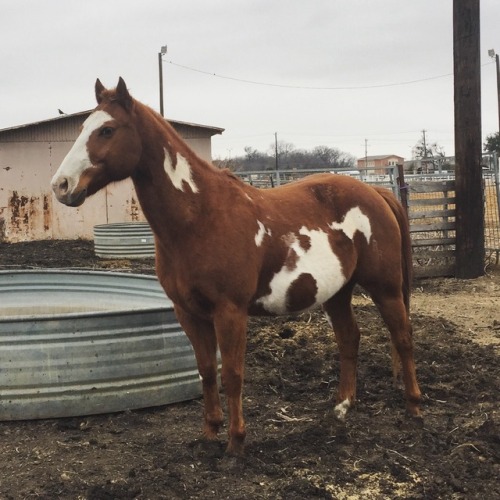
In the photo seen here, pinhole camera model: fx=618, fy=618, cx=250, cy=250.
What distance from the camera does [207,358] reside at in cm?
355

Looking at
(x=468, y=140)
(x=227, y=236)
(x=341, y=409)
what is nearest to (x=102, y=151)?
(x=227, y=236)

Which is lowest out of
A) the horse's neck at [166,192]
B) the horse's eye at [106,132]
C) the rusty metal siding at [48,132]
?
the horse's neck at [166,192]

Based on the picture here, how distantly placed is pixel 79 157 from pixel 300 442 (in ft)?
6.56

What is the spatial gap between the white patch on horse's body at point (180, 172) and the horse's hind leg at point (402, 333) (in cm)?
150

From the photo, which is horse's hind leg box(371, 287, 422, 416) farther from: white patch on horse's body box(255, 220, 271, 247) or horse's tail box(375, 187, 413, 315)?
white patch on horse's body box(255, 220, 271, 247)

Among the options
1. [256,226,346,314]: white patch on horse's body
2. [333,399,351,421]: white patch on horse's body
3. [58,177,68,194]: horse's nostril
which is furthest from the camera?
[333,399,351,421]: white patch on horse's body

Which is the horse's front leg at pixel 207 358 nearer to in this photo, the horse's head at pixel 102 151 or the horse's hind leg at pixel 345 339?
the horse's head at pixel 102 151

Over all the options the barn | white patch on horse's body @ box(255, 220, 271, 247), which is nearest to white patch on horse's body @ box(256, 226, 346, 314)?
white patch on horse's body @ box(255, 220, 271, 247)

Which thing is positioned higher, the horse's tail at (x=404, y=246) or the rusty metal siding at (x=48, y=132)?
the rusty metal siding at (x=48, y=132)

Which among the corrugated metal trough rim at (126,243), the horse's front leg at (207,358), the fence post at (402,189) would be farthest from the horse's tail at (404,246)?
the corrugated metal trough rim at (126,243)

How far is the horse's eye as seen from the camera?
3059 millimetres

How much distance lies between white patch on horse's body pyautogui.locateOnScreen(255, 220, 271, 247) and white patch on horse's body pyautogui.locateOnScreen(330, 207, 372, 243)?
55 cm

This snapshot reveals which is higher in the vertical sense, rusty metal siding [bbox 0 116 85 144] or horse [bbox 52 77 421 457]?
rusty metal siding [bbox 0 116 85 144]

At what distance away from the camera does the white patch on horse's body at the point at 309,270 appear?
136 inches
